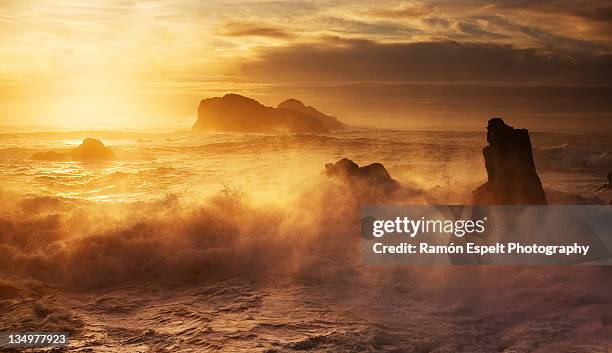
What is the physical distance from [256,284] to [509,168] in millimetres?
23698

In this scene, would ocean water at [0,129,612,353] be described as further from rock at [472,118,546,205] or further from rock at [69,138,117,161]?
rock at [69,138,117,161]

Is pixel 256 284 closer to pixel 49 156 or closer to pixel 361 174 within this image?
pixel 361 174

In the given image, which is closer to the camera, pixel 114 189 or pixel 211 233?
pixel 211 233

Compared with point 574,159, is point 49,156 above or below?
above

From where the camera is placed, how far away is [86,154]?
98.1 metres

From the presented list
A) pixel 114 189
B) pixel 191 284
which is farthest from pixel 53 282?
pixel 114 189

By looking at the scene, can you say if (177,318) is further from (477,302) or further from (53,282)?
A: (477,302)

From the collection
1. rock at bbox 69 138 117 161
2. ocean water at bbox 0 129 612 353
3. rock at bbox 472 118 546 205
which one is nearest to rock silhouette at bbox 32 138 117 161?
rock at bbox 69 138 117 161

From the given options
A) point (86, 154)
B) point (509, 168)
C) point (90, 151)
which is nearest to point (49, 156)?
point (90, 151)

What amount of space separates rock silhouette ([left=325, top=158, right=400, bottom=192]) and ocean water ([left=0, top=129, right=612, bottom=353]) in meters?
1.60

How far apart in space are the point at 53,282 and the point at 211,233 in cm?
1577

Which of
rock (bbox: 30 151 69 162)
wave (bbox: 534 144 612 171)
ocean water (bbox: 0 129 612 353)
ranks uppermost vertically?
rock (bbox: 30 151 69 162)

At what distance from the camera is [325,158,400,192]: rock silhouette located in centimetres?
6456

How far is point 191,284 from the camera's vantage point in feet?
128
